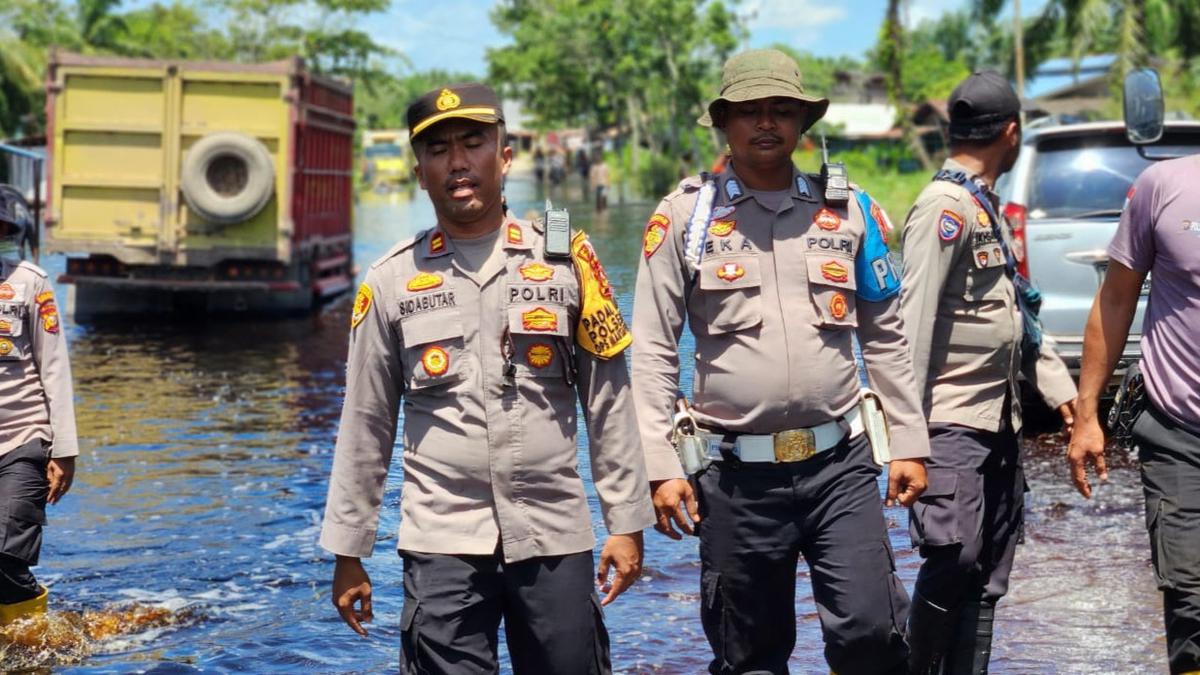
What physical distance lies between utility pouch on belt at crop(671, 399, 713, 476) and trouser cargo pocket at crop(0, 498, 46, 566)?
2.69m

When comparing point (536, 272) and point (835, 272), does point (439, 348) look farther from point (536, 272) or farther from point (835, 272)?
point (835, 272)

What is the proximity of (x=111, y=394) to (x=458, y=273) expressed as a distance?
9819 mm

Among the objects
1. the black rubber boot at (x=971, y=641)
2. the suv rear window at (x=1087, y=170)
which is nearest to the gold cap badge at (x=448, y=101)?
the black rubber boot at (x=971, y=641)

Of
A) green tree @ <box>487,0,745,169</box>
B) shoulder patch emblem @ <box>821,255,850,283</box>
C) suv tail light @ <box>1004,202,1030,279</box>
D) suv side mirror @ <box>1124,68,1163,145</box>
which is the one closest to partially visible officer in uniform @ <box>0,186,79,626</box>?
shoulder patch emblem @ <box>821,255,850,283</box>

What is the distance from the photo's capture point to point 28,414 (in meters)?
5.61

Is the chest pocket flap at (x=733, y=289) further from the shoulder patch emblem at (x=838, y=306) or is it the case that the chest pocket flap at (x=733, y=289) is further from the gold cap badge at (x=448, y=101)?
the gold cap badge at (x=448, y=101)

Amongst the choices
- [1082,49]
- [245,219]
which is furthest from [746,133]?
[1082,49]

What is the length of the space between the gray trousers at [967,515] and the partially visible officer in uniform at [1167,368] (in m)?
0.40

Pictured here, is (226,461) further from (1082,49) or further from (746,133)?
(1082,49)

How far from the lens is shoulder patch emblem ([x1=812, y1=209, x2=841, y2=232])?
4086 millimetres

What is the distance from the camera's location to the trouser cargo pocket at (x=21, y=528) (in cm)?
549

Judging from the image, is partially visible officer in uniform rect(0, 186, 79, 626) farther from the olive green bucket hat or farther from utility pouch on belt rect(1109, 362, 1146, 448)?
utility pouch on belt rect(1109, 362, 1146, 448)

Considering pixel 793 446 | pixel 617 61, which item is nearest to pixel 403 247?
pixel 793 446

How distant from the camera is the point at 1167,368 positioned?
411cm
